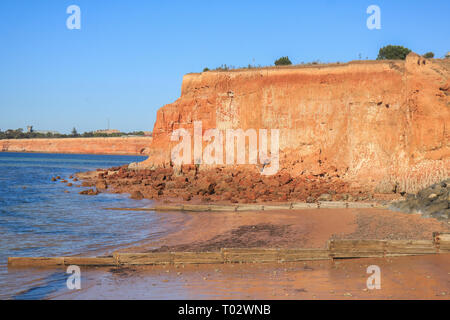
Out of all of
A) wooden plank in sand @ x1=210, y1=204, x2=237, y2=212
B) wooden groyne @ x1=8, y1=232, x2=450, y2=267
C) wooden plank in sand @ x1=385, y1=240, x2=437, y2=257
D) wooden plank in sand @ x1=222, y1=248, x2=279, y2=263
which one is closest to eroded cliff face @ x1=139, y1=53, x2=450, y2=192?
wooden plank in sand @ x1=210, y1=204, x2=237, y2=212

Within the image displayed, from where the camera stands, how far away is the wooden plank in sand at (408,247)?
10.9 metres

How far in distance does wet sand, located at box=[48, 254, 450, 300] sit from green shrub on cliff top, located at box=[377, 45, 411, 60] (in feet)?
90.7

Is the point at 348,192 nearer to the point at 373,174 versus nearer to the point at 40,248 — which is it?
the point at 373,174

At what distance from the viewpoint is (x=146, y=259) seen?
A: 10.9 meters

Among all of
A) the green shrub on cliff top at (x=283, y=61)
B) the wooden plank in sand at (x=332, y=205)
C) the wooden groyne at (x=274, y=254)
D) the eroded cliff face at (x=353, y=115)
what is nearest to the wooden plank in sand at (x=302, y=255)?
the wooden groyne at (x=274, y=254)

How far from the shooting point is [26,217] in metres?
20.0

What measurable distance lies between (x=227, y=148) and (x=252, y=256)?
21021 mm

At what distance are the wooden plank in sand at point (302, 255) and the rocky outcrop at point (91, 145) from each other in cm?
9810

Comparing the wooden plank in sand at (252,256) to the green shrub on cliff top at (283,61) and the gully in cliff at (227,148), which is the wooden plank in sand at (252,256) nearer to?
the gully in cliff at (227,148)

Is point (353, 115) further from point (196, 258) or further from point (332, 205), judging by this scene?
point (196, 258)

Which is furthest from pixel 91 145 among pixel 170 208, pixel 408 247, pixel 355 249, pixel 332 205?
pixel 408 247

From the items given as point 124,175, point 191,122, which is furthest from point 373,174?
point 124,175
